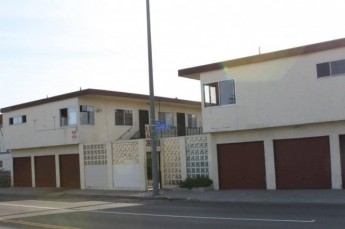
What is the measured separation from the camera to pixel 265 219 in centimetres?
1302

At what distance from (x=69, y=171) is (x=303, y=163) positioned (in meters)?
14.8

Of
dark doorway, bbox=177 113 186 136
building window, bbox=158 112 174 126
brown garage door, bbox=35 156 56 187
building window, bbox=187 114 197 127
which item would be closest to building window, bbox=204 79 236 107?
building window, bbox=158 112 174 126

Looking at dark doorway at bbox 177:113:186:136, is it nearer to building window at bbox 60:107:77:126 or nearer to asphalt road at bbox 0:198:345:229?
building window at bbox 60:107:77:126

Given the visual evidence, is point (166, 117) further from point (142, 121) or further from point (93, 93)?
point (93, 93)

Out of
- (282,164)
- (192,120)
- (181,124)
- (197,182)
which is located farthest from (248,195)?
(192,120)

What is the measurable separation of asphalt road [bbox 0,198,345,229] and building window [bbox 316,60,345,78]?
615 cm

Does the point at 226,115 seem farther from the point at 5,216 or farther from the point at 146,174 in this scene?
the point at 5,216

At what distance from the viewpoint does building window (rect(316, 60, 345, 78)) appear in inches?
797

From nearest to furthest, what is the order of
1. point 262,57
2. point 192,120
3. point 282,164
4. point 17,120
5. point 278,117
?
point 278,117, point 262,57, point 282,164, point 17,120, point 192,120

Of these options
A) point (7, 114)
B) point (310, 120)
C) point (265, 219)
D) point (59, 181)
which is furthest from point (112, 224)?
point (7, 114)

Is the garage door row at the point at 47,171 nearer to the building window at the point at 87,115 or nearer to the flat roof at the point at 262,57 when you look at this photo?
the building window at the point at 87,115

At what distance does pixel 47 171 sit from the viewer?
32.8 metres

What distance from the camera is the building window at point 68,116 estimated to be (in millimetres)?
30020

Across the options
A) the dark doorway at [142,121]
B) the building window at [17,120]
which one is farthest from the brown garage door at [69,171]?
the dark doorway at [142,121]
